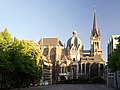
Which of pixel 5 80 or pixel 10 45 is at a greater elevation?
pixel 10 45

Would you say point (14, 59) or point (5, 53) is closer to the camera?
point (5, 53)

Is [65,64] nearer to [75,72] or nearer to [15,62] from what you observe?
[75,72]

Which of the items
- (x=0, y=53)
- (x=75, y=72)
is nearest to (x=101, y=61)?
(x=75, y=72)

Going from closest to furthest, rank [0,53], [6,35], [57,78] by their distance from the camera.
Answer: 1. [0,53]
2. [6,35]
3. [57,78]

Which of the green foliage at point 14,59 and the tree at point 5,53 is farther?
the green foliage at point 14,59

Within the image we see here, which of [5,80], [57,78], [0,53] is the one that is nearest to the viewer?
[0,53]

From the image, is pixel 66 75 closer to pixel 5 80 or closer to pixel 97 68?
pixel 97 68

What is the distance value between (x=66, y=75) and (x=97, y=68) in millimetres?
20574

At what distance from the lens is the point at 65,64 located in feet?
655

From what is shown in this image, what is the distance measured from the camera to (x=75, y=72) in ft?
650

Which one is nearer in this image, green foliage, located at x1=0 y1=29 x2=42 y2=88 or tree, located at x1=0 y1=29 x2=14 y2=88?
tree, located at x1=0 y1=29 x2=14 y2=88

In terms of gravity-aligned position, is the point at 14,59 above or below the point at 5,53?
below

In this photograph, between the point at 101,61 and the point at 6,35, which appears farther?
the point at 101,61

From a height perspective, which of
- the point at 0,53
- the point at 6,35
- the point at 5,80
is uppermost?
the point at 6,35
